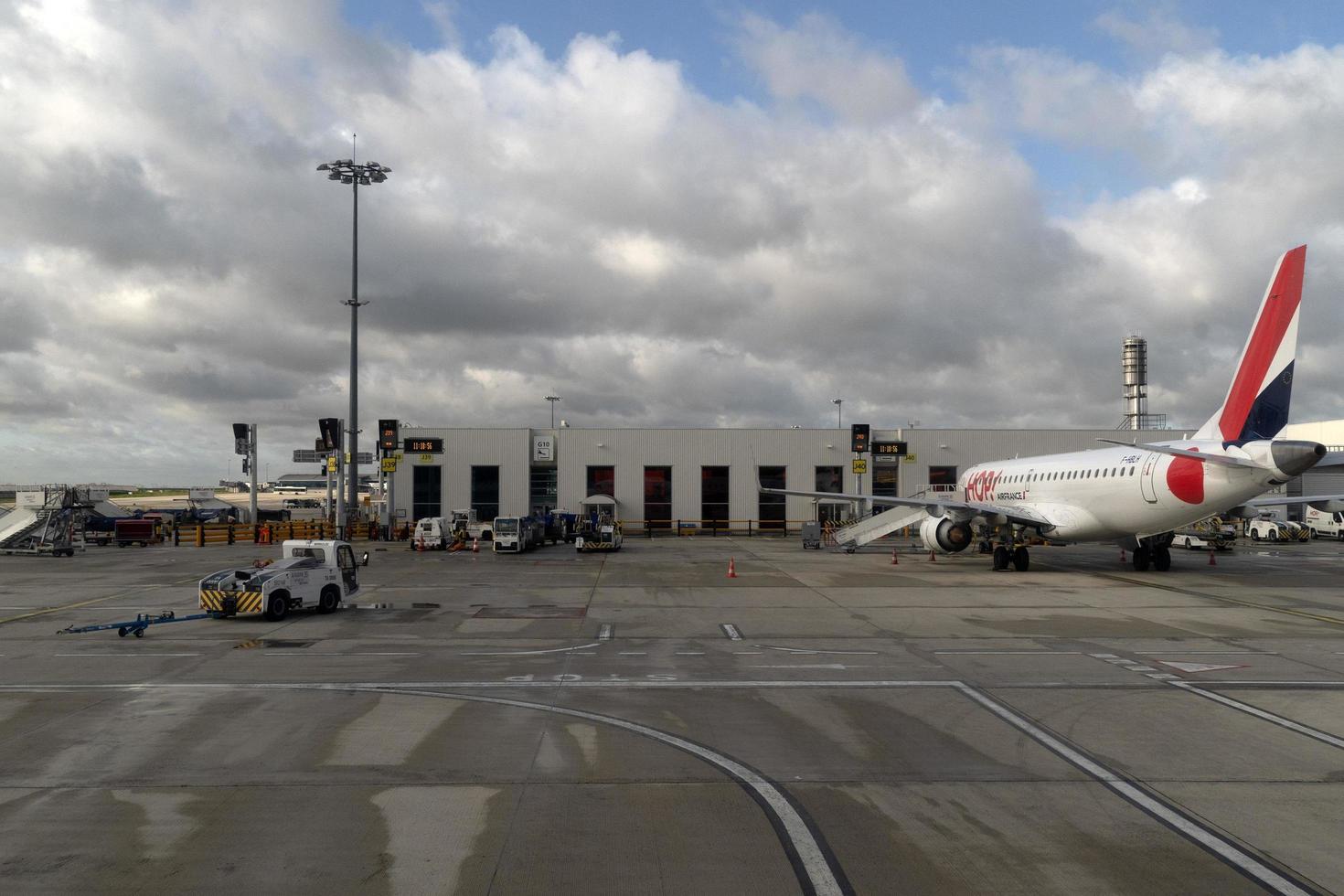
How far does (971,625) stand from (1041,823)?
45.3 feet

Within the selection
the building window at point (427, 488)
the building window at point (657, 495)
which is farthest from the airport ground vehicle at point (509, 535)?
the building window at point (427, 488)

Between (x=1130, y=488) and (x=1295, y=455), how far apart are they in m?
5.90

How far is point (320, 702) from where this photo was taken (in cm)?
1286

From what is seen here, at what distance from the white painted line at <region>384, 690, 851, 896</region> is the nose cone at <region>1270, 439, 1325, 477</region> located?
23.4 meters

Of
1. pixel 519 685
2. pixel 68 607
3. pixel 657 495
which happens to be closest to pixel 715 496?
pixel 657 495

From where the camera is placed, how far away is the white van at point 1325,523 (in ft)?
198

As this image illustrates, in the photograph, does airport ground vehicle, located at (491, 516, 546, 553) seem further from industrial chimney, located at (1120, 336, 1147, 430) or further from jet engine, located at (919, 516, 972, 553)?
industrial chimney, located at (1120, 336, 1147, 430)

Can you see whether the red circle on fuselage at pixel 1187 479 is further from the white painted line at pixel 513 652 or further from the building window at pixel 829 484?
the building window at pixel 829 484

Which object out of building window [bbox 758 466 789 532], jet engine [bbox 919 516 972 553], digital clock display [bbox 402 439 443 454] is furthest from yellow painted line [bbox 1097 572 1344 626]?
digital clock display [bbox 402 439 443 454]

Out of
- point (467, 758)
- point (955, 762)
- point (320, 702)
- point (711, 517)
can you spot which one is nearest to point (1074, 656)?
point (955, 762)

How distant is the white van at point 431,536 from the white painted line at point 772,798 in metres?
37.9

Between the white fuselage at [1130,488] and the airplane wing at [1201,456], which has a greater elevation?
the airplane wing at [1201,456]

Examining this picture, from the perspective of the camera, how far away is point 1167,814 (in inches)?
327

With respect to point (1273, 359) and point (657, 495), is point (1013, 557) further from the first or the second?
point (657, 495)
